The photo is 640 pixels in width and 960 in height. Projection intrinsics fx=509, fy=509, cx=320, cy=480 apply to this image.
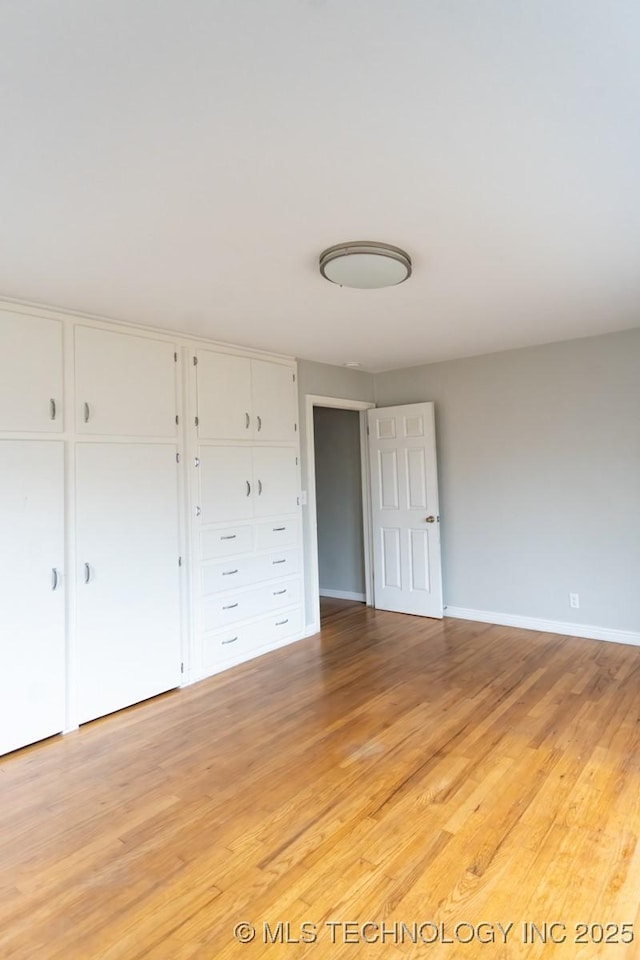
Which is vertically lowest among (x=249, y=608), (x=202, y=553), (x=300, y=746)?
(x=300, y=746)

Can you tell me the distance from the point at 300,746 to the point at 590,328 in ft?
11.9

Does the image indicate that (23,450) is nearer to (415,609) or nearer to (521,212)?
(521,212)

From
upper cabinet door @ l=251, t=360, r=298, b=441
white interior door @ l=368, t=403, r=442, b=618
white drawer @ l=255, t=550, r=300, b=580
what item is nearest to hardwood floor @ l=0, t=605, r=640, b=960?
white drawer @ l=255, t=550, r=300, b=580

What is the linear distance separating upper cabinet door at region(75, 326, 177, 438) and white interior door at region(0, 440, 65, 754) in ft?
1.08

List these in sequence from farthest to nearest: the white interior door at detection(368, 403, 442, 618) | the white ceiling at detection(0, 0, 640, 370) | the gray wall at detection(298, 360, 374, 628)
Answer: the white interior door at detection(368, 403, 442, 618), the gray wall at detection(298, 360, 374, 628), the white ceiling at detection(0, 0, 640, 370)

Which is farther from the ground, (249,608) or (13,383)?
(13,383)

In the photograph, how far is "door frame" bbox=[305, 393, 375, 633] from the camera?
15.2ft

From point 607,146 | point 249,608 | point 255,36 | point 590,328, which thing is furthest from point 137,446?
point 590,328

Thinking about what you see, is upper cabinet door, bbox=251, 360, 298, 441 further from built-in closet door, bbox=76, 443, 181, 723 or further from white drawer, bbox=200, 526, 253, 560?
built-in closet door, bbox=76, 443, 181, 723

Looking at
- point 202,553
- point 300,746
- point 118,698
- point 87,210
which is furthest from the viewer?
point 202,553

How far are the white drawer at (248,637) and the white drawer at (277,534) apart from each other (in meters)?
0.58

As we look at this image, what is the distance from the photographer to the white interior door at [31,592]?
2.74 metres

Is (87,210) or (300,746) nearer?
(87,210)

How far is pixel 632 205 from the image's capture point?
2.04 metres
